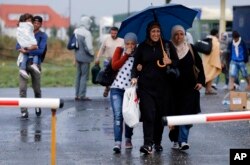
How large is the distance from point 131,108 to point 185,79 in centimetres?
82

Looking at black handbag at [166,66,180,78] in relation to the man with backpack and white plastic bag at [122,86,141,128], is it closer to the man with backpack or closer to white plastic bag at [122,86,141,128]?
white plastic bag at [122,86,141,128]

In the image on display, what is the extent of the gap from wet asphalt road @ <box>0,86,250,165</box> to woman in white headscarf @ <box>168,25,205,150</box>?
1.94 feet

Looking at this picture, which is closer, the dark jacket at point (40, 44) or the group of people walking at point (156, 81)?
the group of people walking at point (156, 81)

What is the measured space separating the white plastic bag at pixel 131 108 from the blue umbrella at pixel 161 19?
0.86m

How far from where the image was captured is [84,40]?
1691 centimetres

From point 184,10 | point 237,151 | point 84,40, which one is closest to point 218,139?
point 184,10

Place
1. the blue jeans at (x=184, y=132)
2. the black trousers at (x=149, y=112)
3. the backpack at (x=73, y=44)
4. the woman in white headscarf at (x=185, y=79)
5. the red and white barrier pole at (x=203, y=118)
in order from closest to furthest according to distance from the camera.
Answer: the red and white barrier pole at (x=203, y=118) < the black trousers at (x=149, y=112) < the woman in white headscarf at (x=185, y=79) < the blue jeans at (x=184, y=132) < the backpack at (x=73, y=44)

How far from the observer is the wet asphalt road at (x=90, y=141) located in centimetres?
972

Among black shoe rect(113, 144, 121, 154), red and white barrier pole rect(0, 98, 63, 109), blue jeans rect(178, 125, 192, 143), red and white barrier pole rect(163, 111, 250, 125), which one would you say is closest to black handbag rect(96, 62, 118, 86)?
black shoe rect(113, 144, 121, 154)

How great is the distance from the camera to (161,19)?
33.7 feet

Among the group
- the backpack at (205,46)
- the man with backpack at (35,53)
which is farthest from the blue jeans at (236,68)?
the man with backpack at (35,53)

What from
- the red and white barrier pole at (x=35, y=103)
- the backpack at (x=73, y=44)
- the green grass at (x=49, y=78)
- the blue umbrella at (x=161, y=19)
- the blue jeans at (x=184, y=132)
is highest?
the blue umbrella at (x=161, y=19)

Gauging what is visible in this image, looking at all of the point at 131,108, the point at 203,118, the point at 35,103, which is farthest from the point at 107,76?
the point at 203,118

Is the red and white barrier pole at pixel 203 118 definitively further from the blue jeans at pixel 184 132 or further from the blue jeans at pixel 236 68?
the blue jeans at pixel 236 68
